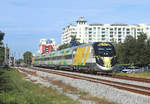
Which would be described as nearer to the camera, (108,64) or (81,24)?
(108,64)

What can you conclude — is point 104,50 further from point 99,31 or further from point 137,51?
point 99,31

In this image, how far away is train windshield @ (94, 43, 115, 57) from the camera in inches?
1161

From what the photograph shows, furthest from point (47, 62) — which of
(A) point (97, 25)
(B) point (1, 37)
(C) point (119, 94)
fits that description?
(A) point (97, 25)

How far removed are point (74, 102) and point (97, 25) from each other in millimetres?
169491

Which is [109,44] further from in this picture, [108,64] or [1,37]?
[1,37]

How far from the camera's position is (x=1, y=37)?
59094mm

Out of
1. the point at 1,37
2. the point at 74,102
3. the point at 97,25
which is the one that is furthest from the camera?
the point at 97,25

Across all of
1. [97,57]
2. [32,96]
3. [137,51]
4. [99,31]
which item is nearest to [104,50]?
[97,57]

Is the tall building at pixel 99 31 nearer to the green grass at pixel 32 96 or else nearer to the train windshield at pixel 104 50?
the train windshield at pixel 104 50

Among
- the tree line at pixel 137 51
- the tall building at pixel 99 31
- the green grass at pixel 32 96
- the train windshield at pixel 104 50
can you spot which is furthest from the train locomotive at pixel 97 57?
the tall building at pixel 99 31

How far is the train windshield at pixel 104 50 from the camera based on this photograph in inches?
1161

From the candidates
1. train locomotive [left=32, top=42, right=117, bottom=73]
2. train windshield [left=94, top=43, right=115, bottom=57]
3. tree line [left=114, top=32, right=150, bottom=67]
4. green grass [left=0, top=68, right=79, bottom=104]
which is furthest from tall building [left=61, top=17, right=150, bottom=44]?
green grass [left=0, top=68, right=79, bottom=104]

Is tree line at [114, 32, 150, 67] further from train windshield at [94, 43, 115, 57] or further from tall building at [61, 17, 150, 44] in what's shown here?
tall building at [61, 17, 150, 44]

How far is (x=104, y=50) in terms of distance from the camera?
29797 millimetres
